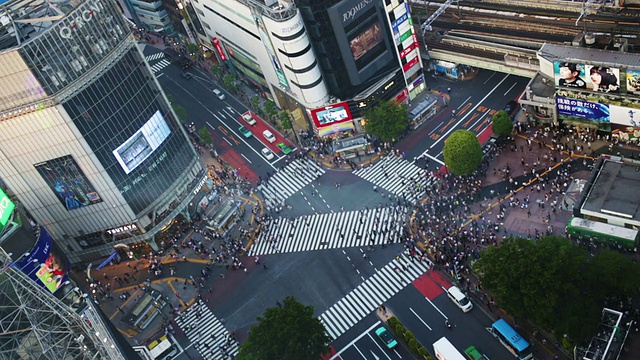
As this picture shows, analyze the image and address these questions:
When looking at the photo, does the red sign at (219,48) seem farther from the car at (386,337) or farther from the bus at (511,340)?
the bus at (511,340)

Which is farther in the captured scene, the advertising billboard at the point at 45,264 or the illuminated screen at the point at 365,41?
the illuminated screen at the point at 365,41

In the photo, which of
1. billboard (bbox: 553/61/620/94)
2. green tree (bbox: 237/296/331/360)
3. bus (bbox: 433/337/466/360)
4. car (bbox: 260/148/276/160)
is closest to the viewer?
bus (bbox: 433/337/466/360)

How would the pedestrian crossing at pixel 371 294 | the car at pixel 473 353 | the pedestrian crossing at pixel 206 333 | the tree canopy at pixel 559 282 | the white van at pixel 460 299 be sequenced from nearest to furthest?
the tree canopy at pixel 559 282 < the car at pixel 473 353 < the white van at pixel 460 299 < the pedestrian crossing at pixel 371 294 < the pedestrian crossing at pixel 206 333

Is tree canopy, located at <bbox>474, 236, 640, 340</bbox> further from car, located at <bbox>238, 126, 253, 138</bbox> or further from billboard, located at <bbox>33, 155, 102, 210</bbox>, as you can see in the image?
car, located at <bbox>238, 126, 253, 138</bbox>

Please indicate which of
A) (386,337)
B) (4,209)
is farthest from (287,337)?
(4,209)

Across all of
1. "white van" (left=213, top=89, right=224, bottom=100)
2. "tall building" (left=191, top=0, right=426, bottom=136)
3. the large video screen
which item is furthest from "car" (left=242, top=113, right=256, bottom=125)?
the large video screen

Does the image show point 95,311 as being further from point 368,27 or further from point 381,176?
point 368,27

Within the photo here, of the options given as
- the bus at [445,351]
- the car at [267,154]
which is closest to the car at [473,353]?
the bus at [445,351]
